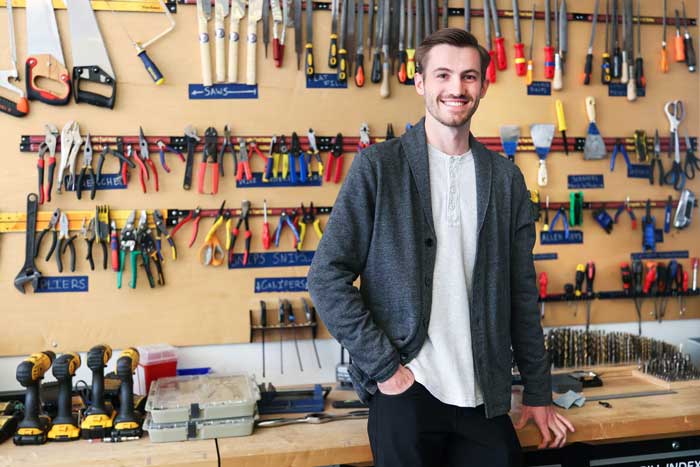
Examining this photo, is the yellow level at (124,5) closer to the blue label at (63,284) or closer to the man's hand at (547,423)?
the blue label at (63,284)

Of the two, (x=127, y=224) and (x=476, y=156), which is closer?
(x=476, y=156)

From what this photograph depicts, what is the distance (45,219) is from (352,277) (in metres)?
1.52

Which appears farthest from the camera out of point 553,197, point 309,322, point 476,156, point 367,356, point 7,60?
point 553,197

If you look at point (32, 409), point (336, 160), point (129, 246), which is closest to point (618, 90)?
point (336, 160)

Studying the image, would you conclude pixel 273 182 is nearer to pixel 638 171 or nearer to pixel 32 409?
pixel 32 409

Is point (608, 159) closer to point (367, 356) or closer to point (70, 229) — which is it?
point (367, 356)

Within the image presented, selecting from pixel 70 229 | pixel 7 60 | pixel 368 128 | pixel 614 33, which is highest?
pixel 614 33

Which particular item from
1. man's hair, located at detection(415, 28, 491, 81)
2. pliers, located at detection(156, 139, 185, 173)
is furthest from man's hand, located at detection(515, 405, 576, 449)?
pliers, located at detection(156, 139, 185, 173)

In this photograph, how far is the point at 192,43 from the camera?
2.81 meters

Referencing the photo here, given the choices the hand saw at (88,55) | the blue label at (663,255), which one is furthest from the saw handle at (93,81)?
the blue label at (663,255)

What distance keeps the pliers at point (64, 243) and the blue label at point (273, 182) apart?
703 millimetres

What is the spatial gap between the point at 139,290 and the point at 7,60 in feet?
3.45

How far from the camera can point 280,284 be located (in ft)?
9.53

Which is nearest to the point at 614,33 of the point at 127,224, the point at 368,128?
the point at 368,128
